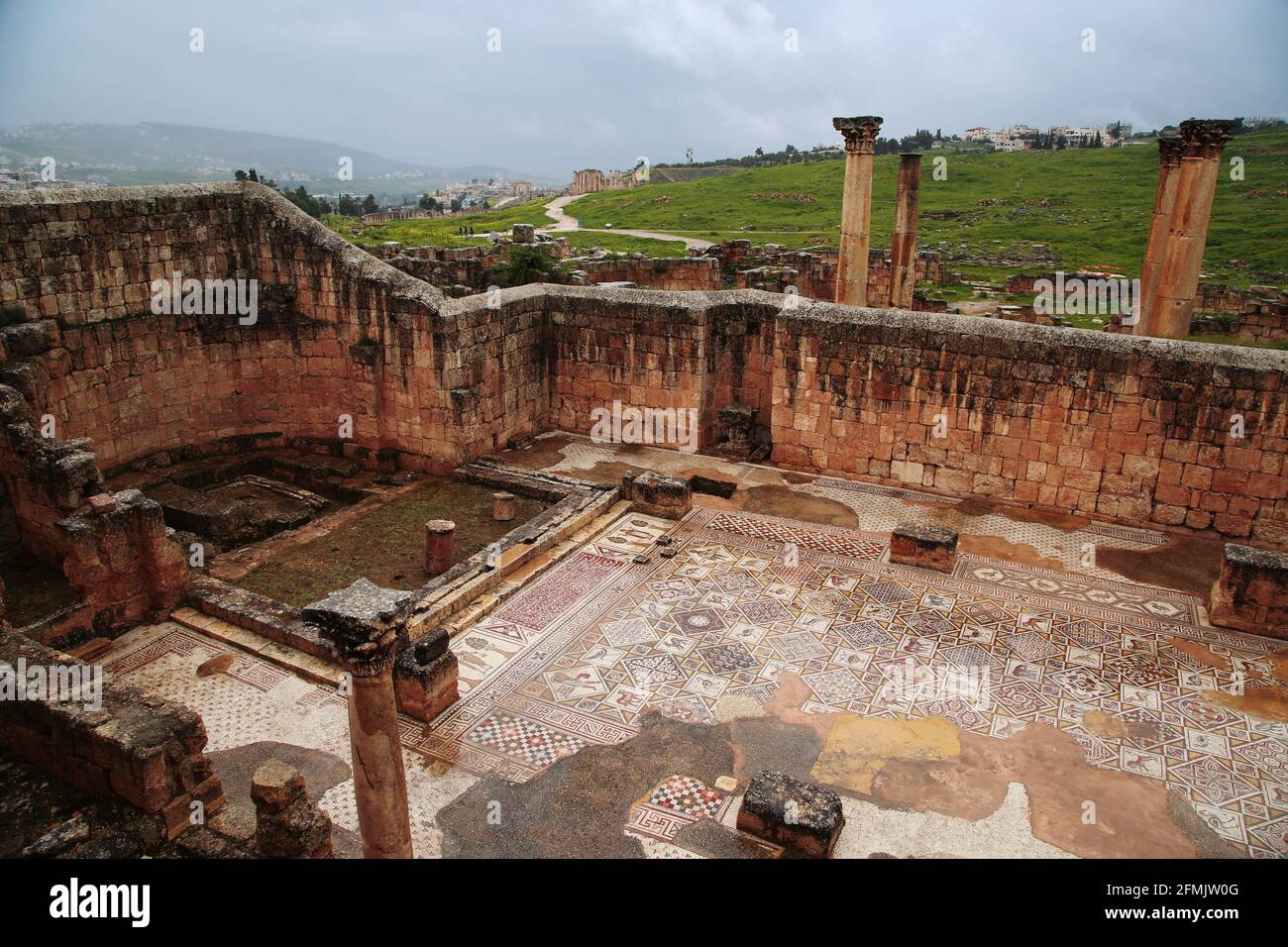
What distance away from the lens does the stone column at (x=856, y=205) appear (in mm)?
16188

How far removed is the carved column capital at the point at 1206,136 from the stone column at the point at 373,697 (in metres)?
13.4

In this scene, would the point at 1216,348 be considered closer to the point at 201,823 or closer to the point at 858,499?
the point at 858,499

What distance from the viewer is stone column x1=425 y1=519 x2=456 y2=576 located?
35.2ft

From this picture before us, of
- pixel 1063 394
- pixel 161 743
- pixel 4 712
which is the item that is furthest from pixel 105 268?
pixel 1063 394

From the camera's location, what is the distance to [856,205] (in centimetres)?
1695

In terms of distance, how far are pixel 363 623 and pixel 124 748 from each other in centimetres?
253

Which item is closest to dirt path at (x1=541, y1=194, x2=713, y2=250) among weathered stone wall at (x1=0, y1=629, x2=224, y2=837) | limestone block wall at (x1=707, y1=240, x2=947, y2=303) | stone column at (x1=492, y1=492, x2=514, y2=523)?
limestone block wall at (x1=707, y1=240, x2=947, y2=303)

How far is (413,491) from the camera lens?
13344 mm

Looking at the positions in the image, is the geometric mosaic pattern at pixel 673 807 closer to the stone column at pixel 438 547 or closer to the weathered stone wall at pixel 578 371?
the stone column at pixel 438 547

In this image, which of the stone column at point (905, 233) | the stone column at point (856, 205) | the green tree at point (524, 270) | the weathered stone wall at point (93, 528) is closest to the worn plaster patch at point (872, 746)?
the weathered stone wall at point (93, 528)

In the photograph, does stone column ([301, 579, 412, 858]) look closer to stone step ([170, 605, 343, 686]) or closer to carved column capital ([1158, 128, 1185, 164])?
stone step ([170, 605, 343, 686])

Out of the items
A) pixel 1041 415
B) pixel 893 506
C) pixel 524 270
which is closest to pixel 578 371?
pixel 893 506

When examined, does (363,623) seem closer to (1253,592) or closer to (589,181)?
(1253,592)

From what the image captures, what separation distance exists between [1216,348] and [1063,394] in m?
1.75
